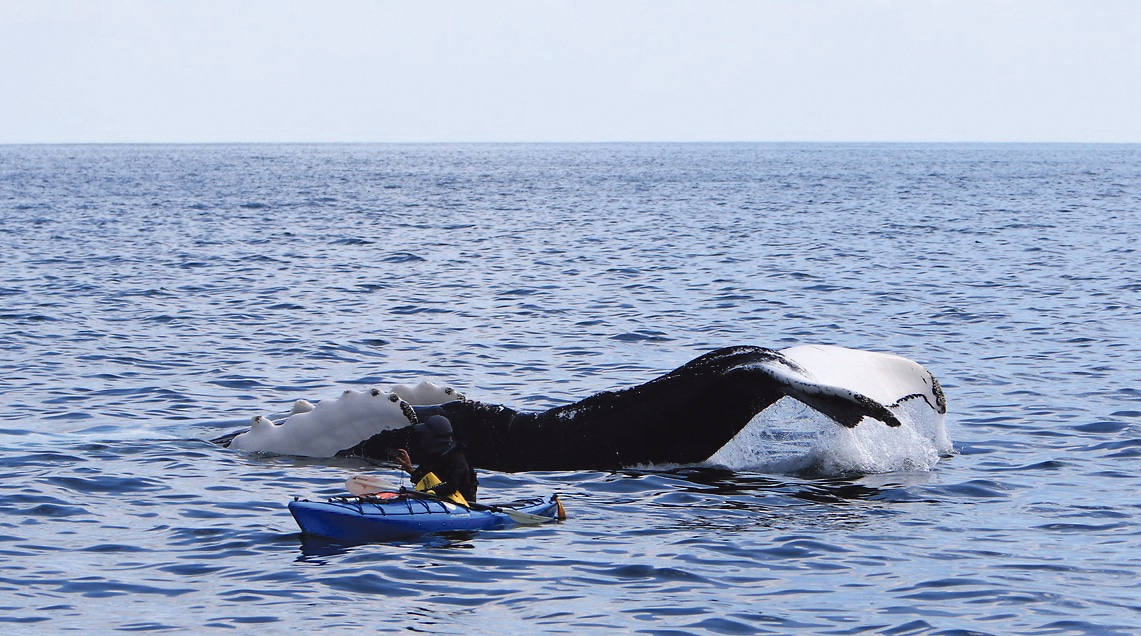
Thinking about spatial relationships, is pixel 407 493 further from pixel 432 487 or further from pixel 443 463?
pixel 443 463

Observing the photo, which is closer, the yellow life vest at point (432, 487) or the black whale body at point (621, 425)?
the yellow life vest at point (432, 487)

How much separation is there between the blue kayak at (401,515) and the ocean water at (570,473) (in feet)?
0.60

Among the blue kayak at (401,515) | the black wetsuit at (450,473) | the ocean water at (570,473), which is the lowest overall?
the ocean water at (570,473)

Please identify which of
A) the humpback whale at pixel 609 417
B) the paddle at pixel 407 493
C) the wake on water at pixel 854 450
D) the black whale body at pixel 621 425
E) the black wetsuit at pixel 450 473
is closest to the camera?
the paddle at pixel 407 493

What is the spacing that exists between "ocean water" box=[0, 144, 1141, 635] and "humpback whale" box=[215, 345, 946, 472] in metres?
0.31

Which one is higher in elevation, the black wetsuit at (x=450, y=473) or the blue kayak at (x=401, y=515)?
the black wetsuit at (x=450, y=473)

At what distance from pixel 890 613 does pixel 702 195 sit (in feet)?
286

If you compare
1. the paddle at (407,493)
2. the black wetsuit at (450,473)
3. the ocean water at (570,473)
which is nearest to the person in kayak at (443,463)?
the black wetsuit at (450,473)

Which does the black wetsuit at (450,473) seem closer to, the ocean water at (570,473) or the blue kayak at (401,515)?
the blue kayak at (401,515)

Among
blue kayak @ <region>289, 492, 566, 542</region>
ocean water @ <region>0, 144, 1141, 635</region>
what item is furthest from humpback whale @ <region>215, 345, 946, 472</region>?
blue kayak @ <region>289, 492, 566, 542</region>

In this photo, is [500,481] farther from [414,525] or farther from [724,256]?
[724,256]

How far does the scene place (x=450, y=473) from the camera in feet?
44.1

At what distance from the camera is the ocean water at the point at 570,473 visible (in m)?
11.1

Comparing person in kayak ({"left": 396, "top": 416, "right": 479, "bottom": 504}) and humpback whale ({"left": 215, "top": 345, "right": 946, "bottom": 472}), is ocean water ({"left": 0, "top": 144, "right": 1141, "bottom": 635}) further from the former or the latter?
person in kayak ({"left": 396, "top": 416, "right": 479, "bottom": 504})
